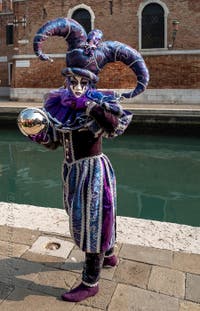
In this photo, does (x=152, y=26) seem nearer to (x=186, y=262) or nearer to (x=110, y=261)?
(x=186, y=262)

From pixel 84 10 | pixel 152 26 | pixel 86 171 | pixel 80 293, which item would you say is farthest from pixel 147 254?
pixel 84 10

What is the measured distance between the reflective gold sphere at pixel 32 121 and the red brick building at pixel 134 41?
14148 mm

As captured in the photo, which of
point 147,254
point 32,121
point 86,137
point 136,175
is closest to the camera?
point 32,121

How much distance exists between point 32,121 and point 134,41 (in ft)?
49.1

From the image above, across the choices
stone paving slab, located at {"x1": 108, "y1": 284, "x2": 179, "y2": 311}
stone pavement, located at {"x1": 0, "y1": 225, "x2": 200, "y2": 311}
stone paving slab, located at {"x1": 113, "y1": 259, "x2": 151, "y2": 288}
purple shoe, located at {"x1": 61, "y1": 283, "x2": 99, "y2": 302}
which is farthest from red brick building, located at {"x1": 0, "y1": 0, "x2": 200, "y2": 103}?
purple shoe, located at {"x1": 61, "y1": 283, "x2": 99, "y2": 302}

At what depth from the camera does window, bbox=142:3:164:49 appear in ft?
53.1

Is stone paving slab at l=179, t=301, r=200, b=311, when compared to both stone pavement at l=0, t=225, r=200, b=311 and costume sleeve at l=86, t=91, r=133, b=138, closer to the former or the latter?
stone pavement at l=0, t=225, r=200, b=311

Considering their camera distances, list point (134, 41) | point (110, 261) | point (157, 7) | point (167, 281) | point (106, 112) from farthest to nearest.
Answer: point (134, 41) → point (157, 7) → point (110, 261) → point (167, 281) → point (106, 112)

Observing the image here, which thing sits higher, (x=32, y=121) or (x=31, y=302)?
(x=32, y=121)

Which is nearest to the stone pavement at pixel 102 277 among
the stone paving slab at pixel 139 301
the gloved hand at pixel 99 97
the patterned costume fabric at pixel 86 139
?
the stone paving slab at pixel 139 301

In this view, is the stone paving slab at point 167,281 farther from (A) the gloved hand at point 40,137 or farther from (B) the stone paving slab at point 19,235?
(A) the gloved hand at point 40,137

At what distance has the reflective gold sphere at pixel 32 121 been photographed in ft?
7.88

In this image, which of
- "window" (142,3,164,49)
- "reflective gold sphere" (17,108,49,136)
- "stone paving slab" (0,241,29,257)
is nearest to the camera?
A: "reflective gold sphere" (17,108,49,136)

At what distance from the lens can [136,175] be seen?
26.8 ft
